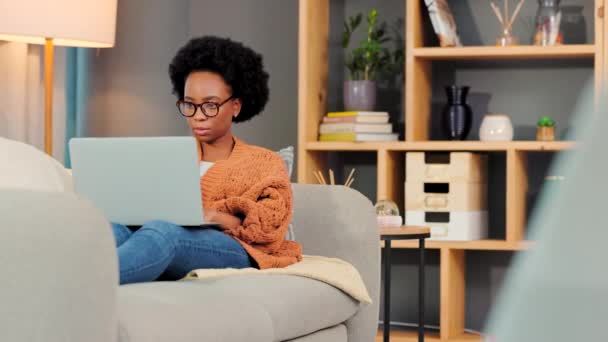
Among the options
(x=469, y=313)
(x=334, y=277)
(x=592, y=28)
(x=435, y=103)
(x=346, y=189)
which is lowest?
(x=469, y=313)

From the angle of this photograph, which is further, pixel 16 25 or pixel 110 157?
pixel 16 25

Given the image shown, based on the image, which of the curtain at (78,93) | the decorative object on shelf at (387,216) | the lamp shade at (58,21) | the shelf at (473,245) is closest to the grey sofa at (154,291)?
the decorative object on shelf at (387,216)

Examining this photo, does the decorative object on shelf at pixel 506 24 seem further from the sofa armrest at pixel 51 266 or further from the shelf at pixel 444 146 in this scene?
the sofa armrest at pixel 51 266

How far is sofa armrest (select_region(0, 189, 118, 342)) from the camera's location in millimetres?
1068

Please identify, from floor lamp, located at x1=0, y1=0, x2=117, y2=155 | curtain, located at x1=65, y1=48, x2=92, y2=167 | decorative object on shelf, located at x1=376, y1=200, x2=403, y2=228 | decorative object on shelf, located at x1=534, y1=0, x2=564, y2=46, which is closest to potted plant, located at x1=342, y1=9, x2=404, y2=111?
decorative object on shelf, located at x1=534, y1=0, x2=564, y2=46

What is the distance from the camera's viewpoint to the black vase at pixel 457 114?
3.64 meters

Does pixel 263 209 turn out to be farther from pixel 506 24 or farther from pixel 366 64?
pixel 506 24

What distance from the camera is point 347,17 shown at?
4.03m

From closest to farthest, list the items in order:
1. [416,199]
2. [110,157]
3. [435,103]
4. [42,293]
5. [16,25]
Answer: [42,293] → [110,157] → [16,25] → [416,199] → [435,103]

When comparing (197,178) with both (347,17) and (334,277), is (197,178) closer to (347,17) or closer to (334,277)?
(334,277)

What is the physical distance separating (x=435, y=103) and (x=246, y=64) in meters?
1.52

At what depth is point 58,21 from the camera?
127 inches

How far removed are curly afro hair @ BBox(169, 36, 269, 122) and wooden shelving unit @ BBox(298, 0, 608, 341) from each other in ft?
3.53

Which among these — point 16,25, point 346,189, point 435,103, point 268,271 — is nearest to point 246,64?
point 346,189
